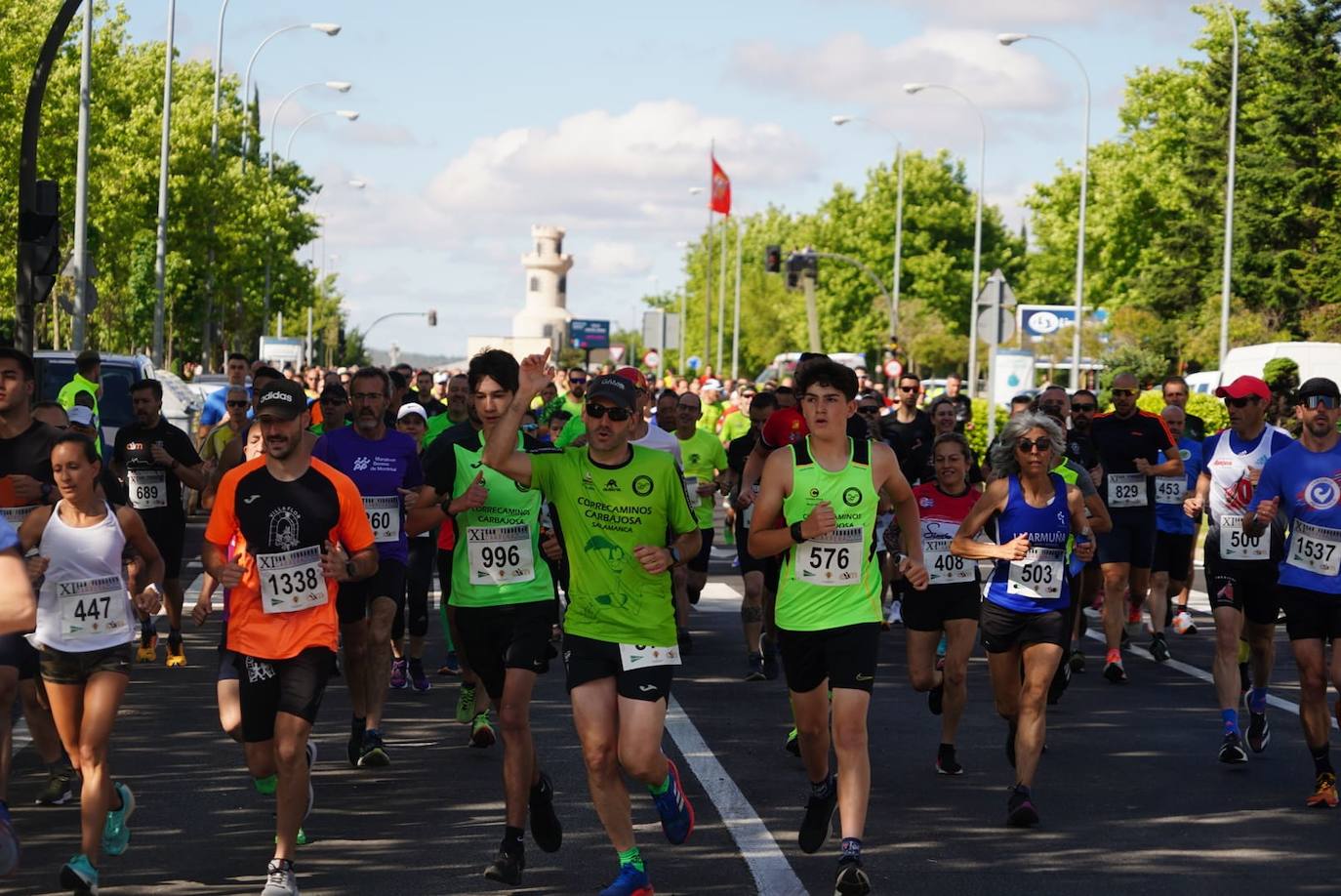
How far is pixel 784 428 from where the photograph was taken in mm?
11391

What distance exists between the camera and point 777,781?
9.42 metres

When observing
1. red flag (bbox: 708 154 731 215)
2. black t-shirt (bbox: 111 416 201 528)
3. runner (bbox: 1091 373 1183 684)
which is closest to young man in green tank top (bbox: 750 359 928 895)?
black t-shirt (bbox: 111 416 201 528)

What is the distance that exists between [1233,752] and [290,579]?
5.29m

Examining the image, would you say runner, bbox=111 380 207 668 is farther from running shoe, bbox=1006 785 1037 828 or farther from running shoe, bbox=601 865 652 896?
running shoe, bbox=601 865 652 896

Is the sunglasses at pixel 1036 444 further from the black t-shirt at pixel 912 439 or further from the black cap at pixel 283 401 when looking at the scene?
the black t-shirt at pixel 912 439

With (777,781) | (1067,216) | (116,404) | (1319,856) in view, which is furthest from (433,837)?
(1067,216)

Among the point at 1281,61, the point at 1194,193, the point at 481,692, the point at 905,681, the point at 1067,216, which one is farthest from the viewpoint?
the point at 1067,216

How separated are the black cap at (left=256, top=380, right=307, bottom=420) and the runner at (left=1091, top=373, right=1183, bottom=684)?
8000 mm

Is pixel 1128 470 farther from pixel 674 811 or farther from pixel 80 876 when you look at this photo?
pixel 80 876

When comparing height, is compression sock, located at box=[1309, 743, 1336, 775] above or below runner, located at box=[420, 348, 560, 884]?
below

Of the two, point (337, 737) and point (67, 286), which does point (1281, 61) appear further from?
point (337, 737)

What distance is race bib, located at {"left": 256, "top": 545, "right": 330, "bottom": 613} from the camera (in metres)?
7.23

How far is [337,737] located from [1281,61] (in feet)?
178

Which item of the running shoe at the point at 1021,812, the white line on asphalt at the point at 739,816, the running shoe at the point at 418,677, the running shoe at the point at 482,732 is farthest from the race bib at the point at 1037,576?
the running shoe at the point at 418,677
